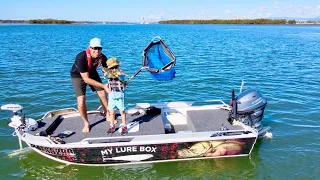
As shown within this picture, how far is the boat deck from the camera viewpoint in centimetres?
672

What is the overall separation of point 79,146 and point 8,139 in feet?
9.71

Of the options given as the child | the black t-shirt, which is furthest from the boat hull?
the black t-shirt

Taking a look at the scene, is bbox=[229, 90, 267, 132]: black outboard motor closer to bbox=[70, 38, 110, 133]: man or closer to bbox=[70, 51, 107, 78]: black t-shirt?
bbox=[70, 38, 110, 133]: man

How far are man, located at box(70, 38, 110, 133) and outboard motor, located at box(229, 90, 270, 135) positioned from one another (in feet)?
9.77

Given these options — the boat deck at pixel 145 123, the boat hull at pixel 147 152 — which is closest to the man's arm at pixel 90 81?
the boat deck at pixel 145 123

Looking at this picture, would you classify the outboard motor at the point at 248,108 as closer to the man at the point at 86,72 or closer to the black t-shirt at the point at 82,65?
the man at the point at 86,72

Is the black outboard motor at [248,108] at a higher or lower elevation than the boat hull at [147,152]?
higher

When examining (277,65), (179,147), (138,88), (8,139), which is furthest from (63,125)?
(277,65)

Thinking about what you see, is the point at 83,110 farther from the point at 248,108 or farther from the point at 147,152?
the point at 248,108

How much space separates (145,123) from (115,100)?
93 cm

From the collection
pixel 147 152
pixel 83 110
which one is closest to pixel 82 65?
pixel 83 110

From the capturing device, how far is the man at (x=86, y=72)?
20.9ft

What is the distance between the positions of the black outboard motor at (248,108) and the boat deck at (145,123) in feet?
1.11

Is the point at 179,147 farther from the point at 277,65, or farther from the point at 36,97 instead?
the point at 277,65
